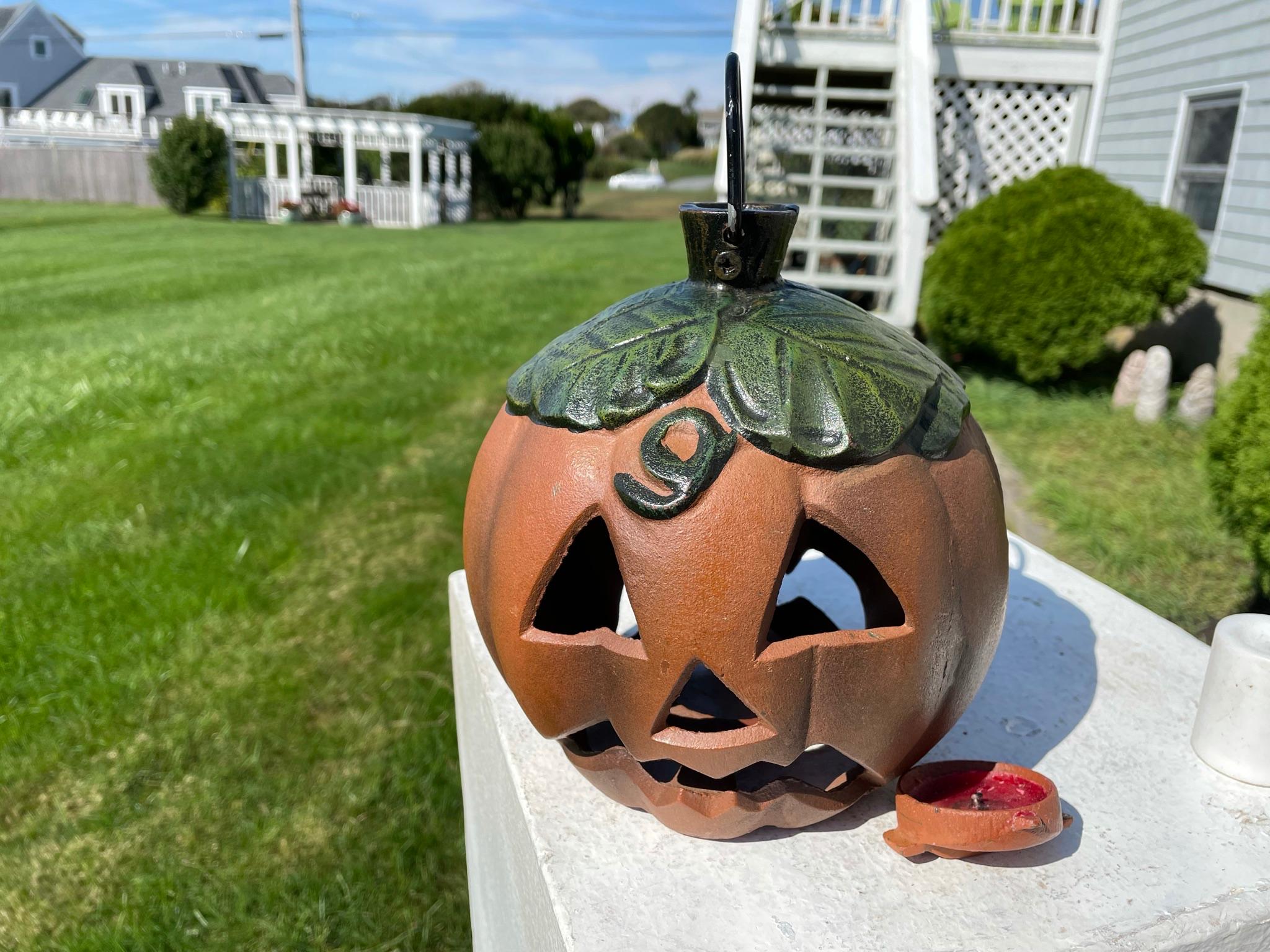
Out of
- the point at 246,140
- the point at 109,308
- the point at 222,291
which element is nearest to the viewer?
the point at 109,308

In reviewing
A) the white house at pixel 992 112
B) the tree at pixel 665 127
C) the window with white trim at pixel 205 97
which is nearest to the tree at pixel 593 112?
the tree at pixel 665 127

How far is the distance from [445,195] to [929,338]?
1944cm

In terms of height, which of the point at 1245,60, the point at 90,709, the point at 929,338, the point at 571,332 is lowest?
the point at 90,709

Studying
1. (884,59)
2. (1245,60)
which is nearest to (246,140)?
(884,59)

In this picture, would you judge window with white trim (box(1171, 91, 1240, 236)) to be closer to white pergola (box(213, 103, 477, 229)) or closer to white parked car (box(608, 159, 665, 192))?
white pergola (box(213, 103, 477, 229))

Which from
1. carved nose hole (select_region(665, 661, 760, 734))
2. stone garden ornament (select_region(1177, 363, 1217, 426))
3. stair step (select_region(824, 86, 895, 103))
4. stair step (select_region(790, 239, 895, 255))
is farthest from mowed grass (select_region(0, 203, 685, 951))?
stone garden ornament (select_region(1177, 363, 1217, 426))

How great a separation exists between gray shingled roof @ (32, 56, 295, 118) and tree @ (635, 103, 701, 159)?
118 feet

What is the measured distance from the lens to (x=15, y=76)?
46375 mm

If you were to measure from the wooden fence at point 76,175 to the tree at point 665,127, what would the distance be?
56.2 m

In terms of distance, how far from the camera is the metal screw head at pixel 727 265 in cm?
171

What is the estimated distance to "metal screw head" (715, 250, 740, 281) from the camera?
1.71 m

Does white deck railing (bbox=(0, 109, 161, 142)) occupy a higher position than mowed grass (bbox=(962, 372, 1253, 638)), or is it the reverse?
white deck railing (bbox=(0, 109, 161, 142))

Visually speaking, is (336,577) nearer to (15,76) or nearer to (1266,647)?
(1266,647)

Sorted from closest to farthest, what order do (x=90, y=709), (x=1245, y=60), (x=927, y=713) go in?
(x=927, y=713) < (x=90, y=709) < (x=1245, y=60)
